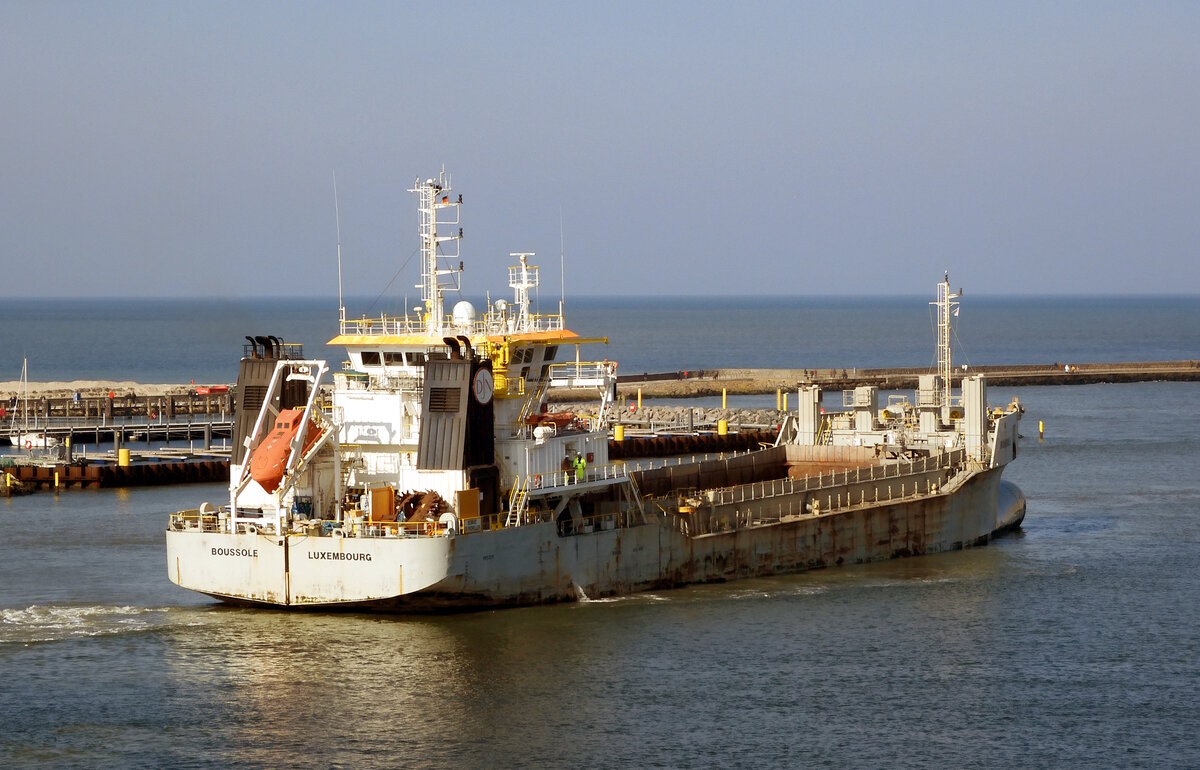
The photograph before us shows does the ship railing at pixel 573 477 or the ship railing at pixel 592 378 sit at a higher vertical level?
the ship railing at pixel 592 378

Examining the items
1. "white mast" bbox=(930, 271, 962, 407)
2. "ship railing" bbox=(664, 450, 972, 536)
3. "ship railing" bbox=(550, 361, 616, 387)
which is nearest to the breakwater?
"white mast" bbox=(930, 271, 962, 407)

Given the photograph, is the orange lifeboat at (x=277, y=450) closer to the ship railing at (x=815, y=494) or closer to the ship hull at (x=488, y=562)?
the ship hull at (x=488, y=562)

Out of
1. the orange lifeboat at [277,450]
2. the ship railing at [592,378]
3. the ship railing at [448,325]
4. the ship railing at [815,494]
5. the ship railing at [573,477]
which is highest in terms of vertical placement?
the ship railing at [448,325]

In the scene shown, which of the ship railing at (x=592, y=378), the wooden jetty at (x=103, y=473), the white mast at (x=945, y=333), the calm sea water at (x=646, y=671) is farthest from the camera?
the wooden jetty at (x=103, y=473)

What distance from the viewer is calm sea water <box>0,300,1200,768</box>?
1013 inches

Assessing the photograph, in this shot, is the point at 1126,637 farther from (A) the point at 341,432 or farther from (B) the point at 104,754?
(B) the point at 104,754

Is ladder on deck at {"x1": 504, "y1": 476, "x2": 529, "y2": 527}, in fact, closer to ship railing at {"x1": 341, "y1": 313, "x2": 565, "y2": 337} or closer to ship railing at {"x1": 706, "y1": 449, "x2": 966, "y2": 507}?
ship railing at {"x1": 341, "y1": 313, "x2": 565, "y2": 337}

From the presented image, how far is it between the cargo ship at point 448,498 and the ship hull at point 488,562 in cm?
4

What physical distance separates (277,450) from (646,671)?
8899 mm

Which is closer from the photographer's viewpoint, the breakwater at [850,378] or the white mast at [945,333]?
the white mast at [945,333]

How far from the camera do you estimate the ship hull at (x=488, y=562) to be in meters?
31.4

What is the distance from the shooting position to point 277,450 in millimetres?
32750

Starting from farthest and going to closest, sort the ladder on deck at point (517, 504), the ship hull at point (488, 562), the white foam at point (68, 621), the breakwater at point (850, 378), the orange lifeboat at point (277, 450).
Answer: the breakwater at point (850, 378) < the ladder on deck at point (517, 504) < the orange lifeboat at point (277, 450) < the white foam at point (68, 621) < the ship hull at point (488, 562)

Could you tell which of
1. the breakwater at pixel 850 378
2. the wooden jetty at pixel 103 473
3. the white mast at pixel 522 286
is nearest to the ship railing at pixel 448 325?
the white mast at pixel 522 286
